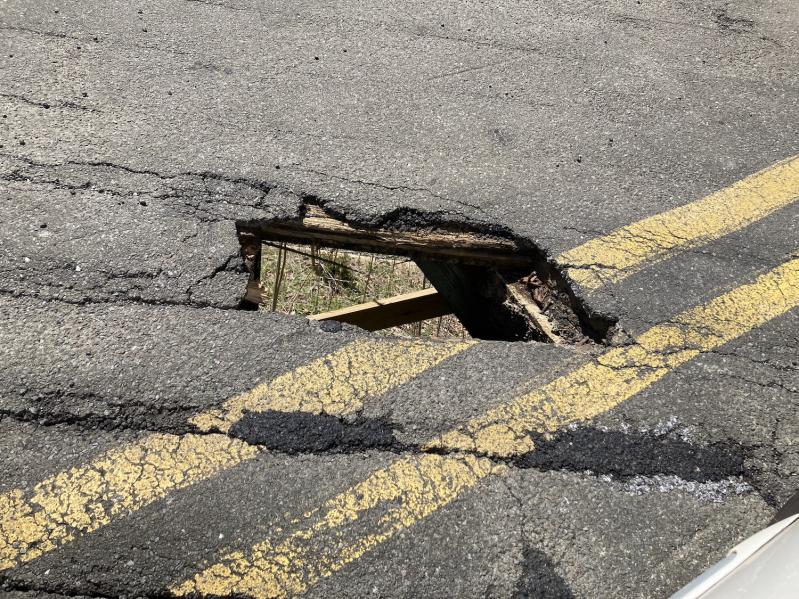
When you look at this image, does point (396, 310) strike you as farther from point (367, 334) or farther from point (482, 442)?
point (482, 442)

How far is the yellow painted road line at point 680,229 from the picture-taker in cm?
285

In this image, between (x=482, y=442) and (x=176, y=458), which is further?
(x=482, y=442)

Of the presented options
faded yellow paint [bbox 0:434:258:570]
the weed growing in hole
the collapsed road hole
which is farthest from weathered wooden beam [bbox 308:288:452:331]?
faded yellow paint [bbox 0:434:258:570]

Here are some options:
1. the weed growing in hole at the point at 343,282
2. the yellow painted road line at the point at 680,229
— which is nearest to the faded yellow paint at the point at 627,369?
the yellow painted road line at the point at 680,229

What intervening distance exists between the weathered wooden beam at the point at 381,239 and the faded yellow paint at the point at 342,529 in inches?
39.9

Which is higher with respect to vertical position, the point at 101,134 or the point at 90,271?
the point at 101,134

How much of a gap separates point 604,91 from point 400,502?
266 cm

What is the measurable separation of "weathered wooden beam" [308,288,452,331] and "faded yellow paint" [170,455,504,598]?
1700mm

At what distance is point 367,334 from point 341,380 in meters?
0.26

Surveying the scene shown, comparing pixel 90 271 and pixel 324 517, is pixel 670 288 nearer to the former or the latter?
pixel 324 517

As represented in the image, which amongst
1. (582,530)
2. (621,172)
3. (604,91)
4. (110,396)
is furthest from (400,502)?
(604,91)

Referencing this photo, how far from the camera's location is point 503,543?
2088mm

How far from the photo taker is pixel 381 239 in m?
2.94

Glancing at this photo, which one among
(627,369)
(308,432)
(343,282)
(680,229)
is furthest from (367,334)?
(343,282)
